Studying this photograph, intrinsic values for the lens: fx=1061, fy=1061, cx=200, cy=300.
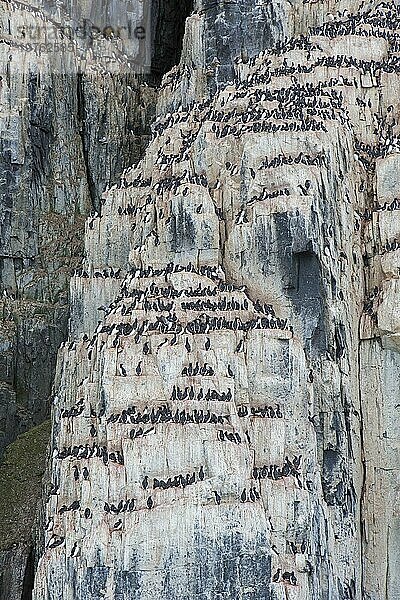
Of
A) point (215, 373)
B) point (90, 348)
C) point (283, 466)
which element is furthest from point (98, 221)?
point (283, 466)

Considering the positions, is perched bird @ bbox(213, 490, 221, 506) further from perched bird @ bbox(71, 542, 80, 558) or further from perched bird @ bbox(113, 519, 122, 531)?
perched bird @ bbox(71, 542, 80, 558)

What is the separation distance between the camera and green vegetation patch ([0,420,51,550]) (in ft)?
219

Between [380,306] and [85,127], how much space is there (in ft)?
118

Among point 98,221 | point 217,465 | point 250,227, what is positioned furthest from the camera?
point 98,221

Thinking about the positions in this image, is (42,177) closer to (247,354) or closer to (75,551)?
(247,354)

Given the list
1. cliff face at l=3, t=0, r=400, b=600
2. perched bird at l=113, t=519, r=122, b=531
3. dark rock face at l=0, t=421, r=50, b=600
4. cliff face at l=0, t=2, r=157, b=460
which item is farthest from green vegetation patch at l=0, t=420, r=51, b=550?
perched bird at l=113, t=519, r=122, b=531

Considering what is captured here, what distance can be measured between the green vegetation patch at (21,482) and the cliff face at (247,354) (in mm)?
12774

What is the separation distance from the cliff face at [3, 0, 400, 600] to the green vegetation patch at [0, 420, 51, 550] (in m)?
12.8

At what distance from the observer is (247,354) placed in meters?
50.6

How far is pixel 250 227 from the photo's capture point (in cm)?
5400

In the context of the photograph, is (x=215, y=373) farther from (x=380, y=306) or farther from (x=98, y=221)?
(x=98, y=221)

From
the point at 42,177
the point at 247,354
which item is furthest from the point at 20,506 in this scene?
the point at 42,177

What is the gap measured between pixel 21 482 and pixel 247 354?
2612 centimetres

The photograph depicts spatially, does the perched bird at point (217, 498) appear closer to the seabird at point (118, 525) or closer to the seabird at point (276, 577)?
the seabird at point (276, 577)
